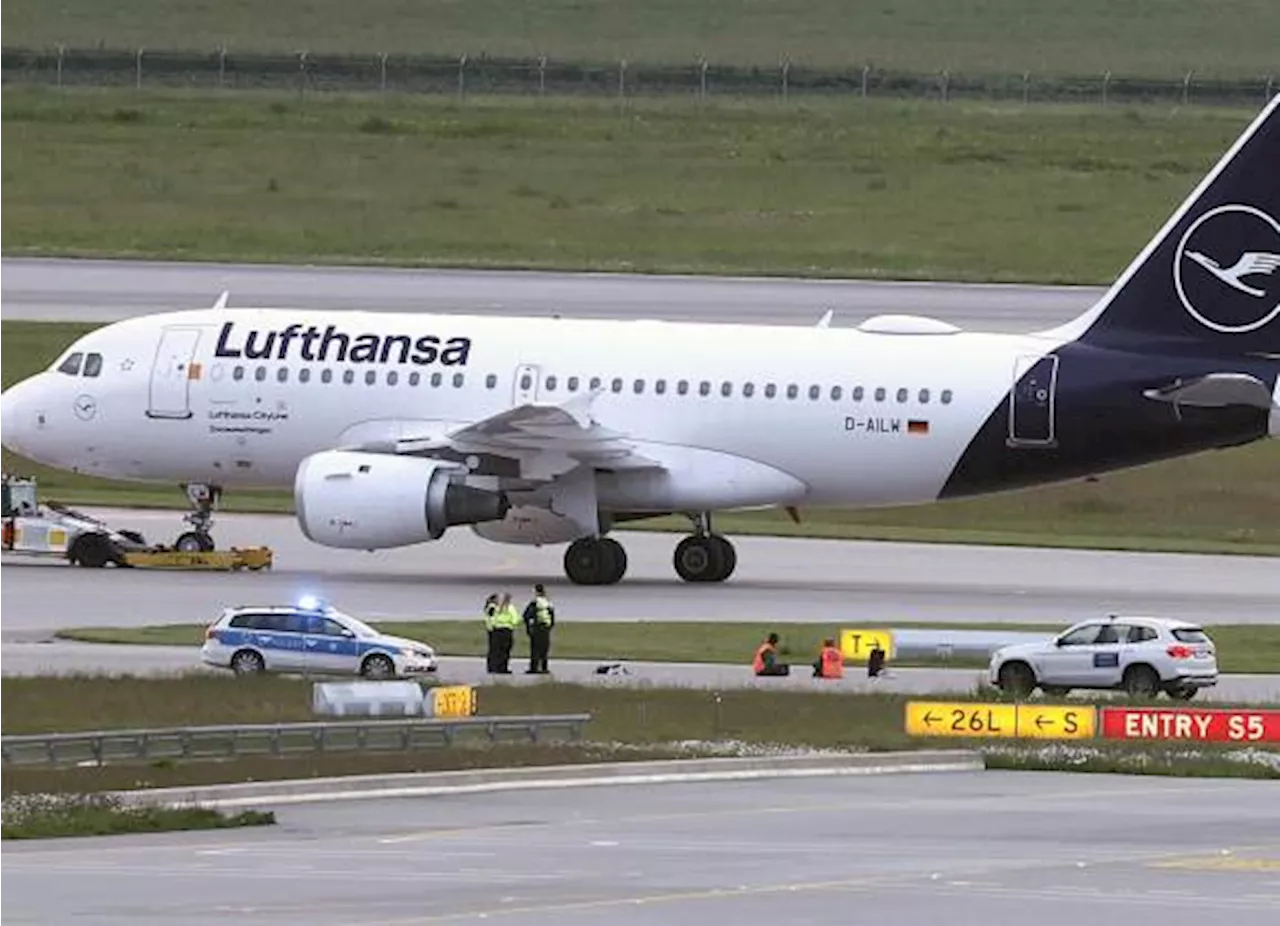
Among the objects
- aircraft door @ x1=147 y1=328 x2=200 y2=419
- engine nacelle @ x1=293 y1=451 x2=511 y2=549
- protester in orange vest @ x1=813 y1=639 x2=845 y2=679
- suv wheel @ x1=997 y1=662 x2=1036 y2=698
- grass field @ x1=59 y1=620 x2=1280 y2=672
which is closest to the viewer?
suv wheel @ x1=997 y1=662 x2=1036 y2=698

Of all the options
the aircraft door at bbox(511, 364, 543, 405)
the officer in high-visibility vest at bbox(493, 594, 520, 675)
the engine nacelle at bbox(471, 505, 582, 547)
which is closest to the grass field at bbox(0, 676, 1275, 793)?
the officer in high-visibility vest at bbox(493, 594, 520, 675)

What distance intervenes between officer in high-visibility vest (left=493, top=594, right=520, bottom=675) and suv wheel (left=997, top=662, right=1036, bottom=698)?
6.59 meters

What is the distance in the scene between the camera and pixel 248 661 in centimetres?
5066

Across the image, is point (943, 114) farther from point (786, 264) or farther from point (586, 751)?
point (586, 751)

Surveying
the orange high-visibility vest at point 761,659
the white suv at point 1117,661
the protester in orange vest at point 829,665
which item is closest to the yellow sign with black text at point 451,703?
the orange high-visibility vest at point 761,659

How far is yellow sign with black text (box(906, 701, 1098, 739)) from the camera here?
4544 centimetres

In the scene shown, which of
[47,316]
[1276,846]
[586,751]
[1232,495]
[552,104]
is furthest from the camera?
[552,104]

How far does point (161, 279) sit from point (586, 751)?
5381 cm

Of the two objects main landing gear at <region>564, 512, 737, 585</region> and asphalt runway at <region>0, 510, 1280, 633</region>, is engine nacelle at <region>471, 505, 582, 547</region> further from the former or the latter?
asphalt runway at <region>0, 510, 1280, 633</region>

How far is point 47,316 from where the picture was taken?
89062 mm

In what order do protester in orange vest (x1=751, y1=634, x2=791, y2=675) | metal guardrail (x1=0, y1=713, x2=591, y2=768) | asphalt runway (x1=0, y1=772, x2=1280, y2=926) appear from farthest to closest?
protester in orange vest (x1=751, y1=634, x2=791, y2=675)
metal guardrail (x1=0, y1=713, x2=591, y2=768)
asphalt runway (x1=0, y1=772, x2=1280, y2=926)

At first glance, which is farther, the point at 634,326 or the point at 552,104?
the point at 552,104

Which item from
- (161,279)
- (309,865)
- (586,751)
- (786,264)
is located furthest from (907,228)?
(309,865)

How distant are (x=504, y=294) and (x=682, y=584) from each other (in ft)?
95.0
